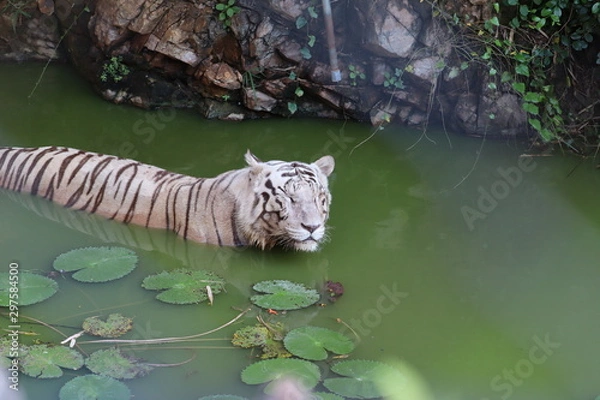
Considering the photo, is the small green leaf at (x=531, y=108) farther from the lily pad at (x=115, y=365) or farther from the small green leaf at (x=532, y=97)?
the lily pad at (x=115, y=365)

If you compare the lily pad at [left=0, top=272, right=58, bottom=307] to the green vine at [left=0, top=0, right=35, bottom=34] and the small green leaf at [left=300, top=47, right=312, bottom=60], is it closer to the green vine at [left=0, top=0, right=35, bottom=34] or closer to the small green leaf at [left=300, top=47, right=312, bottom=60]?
the small green leaf at [left=300, top=47, right=312, bottom=60]

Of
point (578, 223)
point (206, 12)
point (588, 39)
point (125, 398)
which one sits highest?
point (588, 39)

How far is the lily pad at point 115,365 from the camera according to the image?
12.4 ft

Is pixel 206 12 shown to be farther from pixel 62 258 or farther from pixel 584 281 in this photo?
pixel 584 281

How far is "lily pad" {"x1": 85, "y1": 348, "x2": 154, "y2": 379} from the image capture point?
12.4 ft

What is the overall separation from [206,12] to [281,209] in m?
2.31

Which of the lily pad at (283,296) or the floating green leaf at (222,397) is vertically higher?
the lily pad at (283,296)

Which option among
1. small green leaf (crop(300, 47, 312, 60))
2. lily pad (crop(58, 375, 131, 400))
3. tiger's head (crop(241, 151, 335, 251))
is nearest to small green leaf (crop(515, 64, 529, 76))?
small green leaf (crop(300, 47, 312, 60))

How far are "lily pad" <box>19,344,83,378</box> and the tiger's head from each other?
4.34 ft

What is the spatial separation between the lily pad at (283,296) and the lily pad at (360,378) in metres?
0.54

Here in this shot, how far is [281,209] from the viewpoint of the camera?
474 cm

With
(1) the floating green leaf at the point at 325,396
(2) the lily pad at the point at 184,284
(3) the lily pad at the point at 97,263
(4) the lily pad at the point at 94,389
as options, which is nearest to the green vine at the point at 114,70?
(3) the lily pad at the point at 97,263

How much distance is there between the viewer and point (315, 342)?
13.2ft

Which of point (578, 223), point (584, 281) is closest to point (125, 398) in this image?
point (584, 281)
